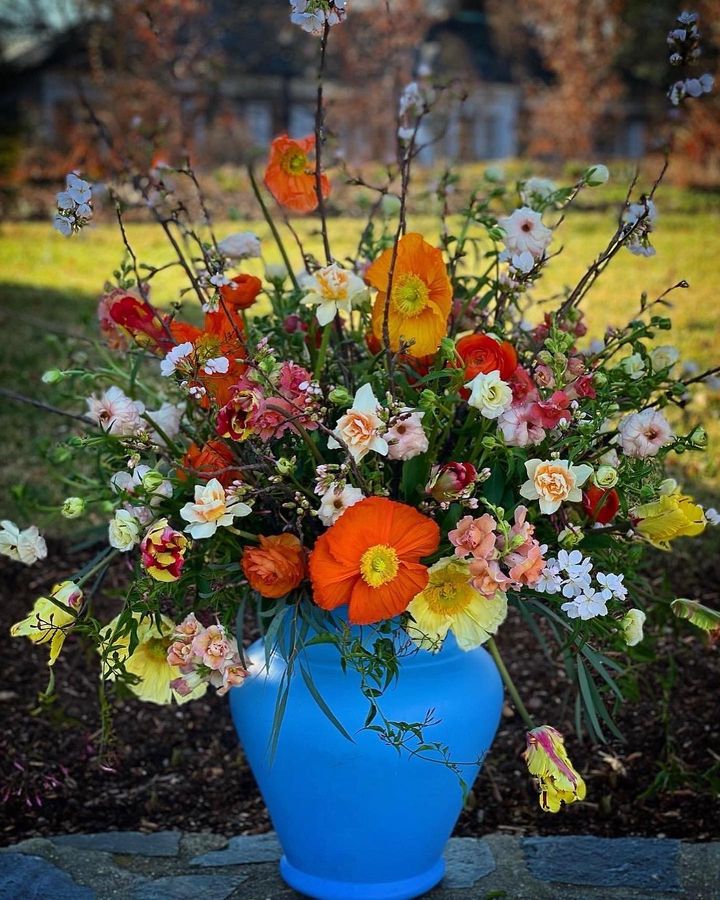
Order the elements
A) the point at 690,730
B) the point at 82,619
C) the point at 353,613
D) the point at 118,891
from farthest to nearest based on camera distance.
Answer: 1. the point at 690,730
2. the point at 118,891
3. the point at 82,619
4. the point at 353,613

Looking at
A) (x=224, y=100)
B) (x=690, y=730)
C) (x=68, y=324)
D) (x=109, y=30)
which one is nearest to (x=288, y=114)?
(x=224, y=100)

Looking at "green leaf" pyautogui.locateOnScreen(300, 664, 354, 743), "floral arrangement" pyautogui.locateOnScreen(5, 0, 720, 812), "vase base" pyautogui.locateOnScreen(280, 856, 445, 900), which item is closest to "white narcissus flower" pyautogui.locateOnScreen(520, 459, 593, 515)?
"floral arrangement" pyautogui.locateOnScreen(5, 0, 720, 812)

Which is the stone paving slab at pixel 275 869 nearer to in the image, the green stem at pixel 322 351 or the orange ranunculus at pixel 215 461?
the orange ranunculus at pixel 215 461

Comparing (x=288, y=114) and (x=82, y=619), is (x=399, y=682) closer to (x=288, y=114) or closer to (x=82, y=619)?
(x=82, y=619)

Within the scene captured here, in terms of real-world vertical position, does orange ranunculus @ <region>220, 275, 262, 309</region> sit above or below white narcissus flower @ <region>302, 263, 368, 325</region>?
below

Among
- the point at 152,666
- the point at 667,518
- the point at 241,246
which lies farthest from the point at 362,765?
the point at 241,246

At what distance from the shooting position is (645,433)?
1.41 metres

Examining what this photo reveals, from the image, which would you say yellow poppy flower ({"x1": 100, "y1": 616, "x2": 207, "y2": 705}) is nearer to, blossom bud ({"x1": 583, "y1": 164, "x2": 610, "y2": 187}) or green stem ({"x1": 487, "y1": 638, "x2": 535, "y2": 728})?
green stem ({"x1": 487, "y1": 638, "x2": 535, "y2": 728})

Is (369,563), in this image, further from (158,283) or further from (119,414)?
(158,283)

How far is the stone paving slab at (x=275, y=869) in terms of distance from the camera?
1689 mm

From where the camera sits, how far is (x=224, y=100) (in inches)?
453

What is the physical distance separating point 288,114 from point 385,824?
14230 mm

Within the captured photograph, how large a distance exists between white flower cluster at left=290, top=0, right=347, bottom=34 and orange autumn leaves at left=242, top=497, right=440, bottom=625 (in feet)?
1.80

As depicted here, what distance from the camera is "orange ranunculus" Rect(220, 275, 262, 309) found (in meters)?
1.54
